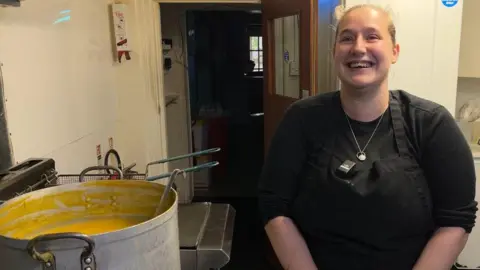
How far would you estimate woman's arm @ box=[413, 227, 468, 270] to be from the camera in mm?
1211

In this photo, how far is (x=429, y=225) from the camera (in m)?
1.23

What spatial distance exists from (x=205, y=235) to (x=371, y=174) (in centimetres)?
51

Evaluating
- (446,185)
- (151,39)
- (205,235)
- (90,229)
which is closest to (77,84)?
(151,39)

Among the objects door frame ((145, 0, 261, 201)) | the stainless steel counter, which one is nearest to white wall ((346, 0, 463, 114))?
door frame ((145, 0, 261, 201))

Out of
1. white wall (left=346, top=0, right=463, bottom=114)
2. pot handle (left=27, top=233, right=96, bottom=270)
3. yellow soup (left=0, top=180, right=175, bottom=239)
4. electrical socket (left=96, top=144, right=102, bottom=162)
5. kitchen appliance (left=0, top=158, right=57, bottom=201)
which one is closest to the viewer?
pot handle (left=27, top=233, right=96, bottom=270)

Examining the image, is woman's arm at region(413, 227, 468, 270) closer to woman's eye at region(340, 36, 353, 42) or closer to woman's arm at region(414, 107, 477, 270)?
woman's arm at region(414, 107, 477, 270)

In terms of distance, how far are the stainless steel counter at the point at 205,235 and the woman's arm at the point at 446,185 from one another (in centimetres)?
53

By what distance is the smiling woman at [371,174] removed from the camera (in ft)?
3.91

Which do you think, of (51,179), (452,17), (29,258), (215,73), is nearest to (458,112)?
(452,17)

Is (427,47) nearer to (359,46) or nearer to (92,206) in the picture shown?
(359,46)

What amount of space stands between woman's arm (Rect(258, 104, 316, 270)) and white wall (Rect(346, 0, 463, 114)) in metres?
1.29

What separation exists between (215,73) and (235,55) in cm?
45

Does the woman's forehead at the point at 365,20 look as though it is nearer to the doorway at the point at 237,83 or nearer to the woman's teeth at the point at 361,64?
the woman's teeth at the point at 361,64

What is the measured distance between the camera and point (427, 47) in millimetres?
2377
